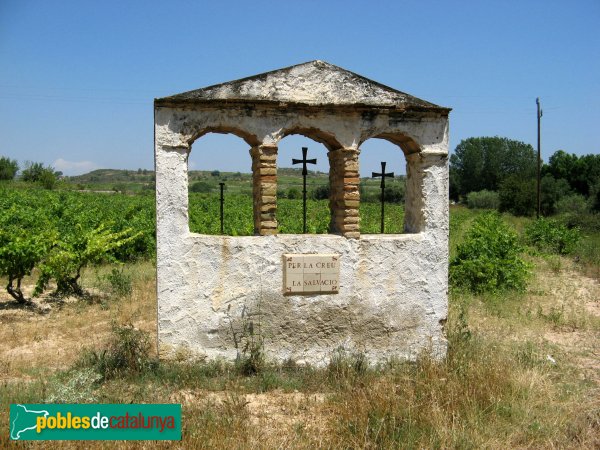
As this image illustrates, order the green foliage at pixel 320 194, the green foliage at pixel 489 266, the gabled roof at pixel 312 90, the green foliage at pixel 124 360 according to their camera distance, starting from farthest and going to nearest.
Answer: the green foliage at pixel 320 194, the green foliage at pixel 489 266, the gabled roof at pixel 312 90, the green foliage at pixel 124 360

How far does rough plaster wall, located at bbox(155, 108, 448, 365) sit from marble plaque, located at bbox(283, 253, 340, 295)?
8 centimetres

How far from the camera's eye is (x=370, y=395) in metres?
4.72

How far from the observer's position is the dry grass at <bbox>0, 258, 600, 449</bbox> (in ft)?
13.8

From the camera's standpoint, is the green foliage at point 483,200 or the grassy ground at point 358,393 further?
the green foliage at point 483,200

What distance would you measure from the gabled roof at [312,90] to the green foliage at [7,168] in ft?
173

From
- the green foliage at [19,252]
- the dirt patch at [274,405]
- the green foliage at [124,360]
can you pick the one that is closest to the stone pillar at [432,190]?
the dirt patch at [274,405]

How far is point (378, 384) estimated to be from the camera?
5.04 metres

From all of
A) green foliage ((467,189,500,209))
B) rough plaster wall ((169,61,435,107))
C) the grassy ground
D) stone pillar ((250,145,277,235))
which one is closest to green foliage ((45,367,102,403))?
the grassy ground

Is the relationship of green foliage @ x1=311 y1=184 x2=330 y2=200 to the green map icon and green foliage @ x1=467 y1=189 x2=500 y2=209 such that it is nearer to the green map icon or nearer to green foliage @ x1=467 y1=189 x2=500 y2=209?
green foliage @ x1=467 y1=189 x2=500 y2=209

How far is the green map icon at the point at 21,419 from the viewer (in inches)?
154

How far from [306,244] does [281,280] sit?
1.62 feet

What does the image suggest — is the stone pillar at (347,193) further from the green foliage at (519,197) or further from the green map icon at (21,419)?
the green foliage at (519,197)

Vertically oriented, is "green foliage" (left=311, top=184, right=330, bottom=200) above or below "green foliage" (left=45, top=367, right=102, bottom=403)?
above

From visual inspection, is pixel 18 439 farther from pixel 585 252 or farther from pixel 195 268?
pixel 585 252
